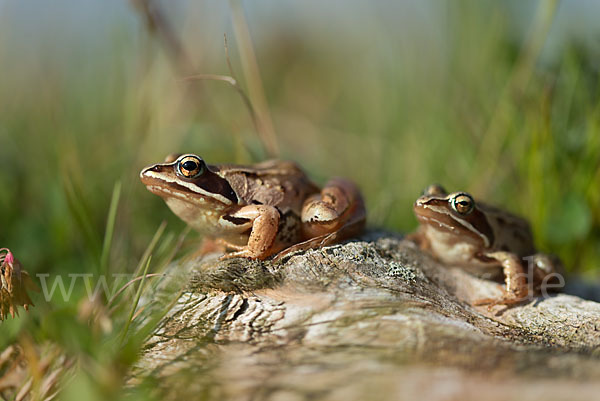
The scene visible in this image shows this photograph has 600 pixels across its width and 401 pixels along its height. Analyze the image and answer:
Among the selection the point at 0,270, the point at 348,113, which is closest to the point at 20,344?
the point at 0,270

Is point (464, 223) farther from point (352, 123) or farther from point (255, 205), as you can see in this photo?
point (352, 123)

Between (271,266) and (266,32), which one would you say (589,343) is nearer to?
(271,266)

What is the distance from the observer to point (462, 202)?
12.5 feet

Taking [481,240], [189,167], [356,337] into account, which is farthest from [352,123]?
[356,337]

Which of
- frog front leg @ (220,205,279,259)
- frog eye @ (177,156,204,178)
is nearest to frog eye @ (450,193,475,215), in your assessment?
frog front leg @ (220,205,279,259)

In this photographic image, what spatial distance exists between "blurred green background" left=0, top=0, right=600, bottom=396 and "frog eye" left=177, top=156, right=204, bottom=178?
101cm

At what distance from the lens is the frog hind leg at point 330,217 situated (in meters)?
3.56

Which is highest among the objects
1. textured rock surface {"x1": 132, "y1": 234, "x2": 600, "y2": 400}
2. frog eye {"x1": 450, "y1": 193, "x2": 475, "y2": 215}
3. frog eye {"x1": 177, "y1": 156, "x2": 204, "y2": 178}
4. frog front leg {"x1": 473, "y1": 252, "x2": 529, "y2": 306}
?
frog eye {"x1": 177, "y1": 156, "x2": 204, "y2": 178}

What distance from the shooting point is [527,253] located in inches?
170

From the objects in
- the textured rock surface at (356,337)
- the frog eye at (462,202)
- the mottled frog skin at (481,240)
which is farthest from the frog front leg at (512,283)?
the frog eye at (462,202)

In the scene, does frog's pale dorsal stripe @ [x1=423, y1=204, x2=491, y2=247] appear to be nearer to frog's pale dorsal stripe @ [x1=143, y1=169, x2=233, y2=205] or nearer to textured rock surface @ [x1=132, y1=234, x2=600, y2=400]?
textured rock surface @ [x1=132, y1=234, x2=600, y2=400]

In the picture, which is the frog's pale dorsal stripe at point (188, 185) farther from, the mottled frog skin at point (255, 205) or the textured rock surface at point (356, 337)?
the textured rock surface at point (356, 337)

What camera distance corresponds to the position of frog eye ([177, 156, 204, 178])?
3523 mm

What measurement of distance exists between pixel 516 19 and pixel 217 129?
417 centimetres
